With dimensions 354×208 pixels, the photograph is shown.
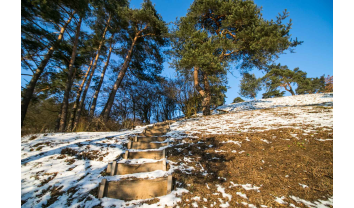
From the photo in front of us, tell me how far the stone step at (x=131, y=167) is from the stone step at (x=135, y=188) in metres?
0.44

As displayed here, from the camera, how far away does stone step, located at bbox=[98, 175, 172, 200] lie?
211 cm

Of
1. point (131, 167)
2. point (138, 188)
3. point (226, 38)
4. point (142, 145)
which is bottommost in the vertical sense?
point (138, 188)

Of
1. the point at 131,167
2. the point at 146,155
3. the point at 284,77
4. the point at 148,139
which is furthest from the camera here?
the point at 284,77

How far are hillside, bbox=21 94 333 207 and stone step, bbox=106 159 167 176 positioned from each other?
125 millimetres

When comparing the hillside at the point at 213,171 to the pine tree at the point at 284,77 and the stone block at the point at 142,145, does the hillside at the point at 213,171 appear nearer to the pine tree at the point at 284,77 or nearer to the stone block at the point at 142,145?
the stone block at the point at 142,145

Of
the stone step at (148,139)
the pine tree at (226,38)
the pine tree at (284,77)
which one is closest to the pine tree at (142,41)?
the pine tree at (226,38)

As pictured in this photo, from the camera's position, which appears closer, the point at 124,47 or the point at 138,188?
the point at 138,188

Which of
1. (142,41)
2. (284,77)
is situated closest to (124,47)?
(142,41)

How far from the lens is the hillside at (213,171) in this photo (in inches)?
76.9

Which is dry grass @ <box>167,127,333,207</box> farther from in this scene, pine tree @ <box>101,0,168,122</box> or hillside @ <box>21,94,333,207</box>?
pine tree @ <box>101,0,168,122</box>

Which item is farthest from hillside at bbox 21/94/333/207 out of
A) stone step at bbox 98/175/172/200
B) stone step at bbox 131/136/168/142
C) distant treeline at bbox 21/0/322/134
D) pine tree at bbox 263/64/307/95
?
pine tree at bbox 263/64/307/95

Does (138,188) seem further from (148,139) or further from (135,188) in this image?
(148,139)

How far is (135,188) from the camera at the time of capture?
7.17 feet

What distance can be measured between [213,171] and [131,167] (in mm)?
1680
